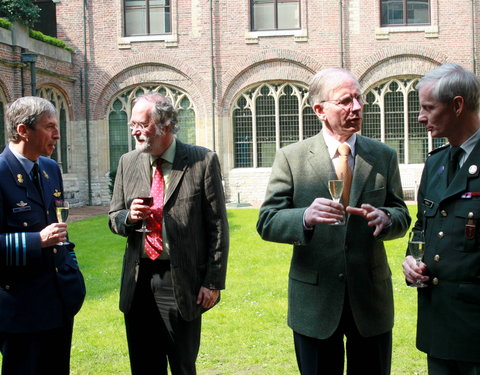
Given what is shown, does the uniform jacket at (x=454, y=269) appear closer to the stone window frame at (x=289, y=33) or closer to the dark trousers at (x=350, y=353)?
the dark trousers at (x=350, y=353)

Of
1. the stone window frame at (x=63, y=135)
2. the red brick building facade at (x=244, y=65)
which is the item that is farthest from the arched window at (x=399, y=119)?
the stone window frame at (x=63, y=135)

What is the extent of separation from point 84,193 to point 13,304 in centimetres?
1851

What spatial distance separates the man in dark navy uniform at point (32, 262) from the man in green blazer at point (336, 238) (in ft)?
3.66

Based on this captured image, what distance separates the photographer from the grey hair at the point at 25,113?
341 cm

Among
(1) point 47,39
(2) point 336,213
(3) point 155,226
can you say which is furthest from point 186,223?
(1) point 47,39

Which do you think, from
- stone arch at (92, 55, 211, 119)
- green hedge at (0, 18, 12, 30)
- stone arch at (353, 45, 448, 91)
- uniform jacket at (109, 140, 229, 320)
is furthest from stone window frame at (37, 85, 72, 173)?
uniform jacket at (109, 140, 229, 320)

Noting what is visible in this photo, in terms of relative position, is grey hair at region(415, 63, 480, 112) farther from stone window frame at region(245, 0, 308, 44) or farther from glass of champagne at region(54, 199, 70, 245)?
stone window frame at region(245, 0, 308, 44)

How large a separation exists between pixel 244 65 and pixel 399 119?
5.20 meters

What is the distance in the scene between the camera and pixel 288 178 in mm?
3314

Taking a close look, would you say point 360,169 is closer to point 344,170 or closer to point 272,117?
point 344,170

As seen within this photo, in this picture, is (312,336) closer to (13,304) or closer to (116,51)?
(13,304)

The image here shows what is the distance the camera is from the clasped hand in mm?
2832

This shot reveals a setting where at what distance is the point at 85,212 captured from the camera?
18.8 metres

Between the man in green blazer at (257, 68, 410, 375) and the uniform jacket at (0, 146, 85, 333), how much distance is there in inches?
43.8
